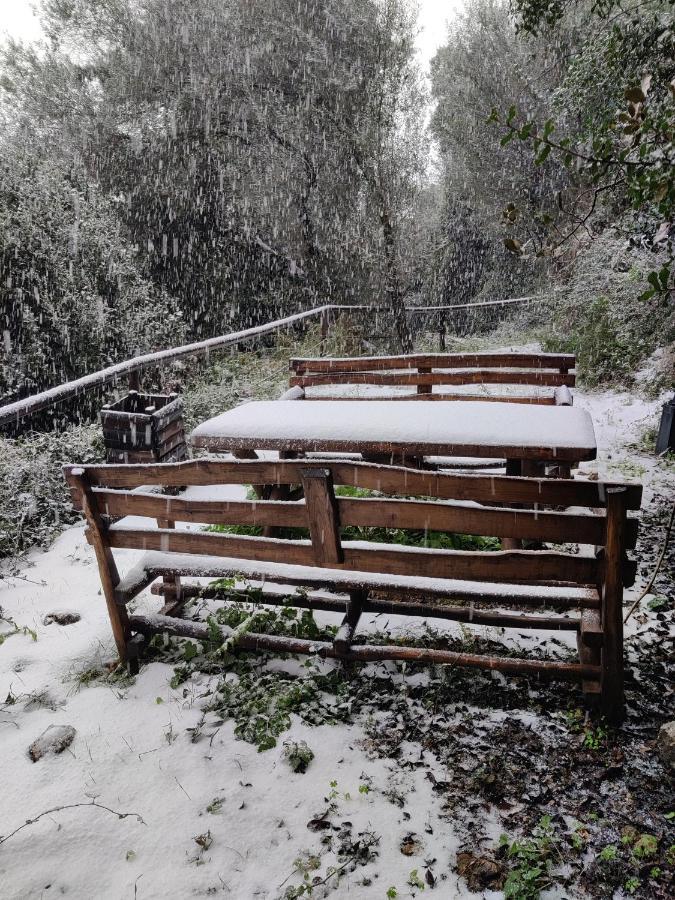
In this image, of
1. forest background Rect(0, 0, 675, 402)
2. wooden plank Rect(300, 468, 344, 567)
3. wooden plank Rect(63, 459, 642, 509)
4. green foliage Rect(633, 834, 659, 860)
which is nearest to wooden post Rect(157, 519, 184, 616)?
wooden plank Rect(63, 459, 642, 509)

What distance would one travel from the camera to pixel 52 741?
2.30m

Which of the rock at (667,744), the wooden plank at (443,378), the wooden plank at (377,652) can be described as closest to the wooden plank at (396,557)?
the wooden plank at (377,652)

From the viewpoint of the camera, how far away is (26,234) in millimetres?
7898

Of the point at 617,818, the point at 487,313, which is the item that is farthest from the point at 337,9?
the point at 617,818

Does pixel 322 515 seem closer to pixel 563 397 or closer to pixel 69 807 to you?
pixel 69 807

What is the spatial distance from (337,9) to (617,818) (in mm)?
13376

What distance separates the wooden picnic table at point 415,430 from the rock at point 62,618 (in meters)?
1.21

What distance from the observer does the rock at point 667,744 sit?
201 centimetres

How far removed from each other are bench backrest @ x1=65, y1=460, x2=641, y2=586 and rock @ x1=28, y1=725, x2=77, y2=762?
2.57ft

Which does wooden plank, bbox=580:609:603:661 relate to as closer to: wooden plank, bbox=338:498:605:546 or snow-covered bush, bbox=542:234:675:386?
wooden plank, bbox=338:498:605:546

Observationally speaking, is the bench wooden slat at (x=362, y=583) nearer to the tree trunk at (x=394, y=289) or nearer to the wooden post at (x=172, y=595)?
the wooden post at (x=172, y=595)

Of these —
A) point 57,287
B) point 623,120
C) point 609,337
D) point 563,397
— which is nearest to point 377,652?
point 623,120

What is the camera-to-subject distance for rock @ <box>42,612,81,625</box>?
3.19 meters

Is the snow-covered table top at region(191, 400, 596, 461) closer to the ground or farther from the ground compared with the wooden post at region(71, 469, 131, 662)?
farther from the ground
